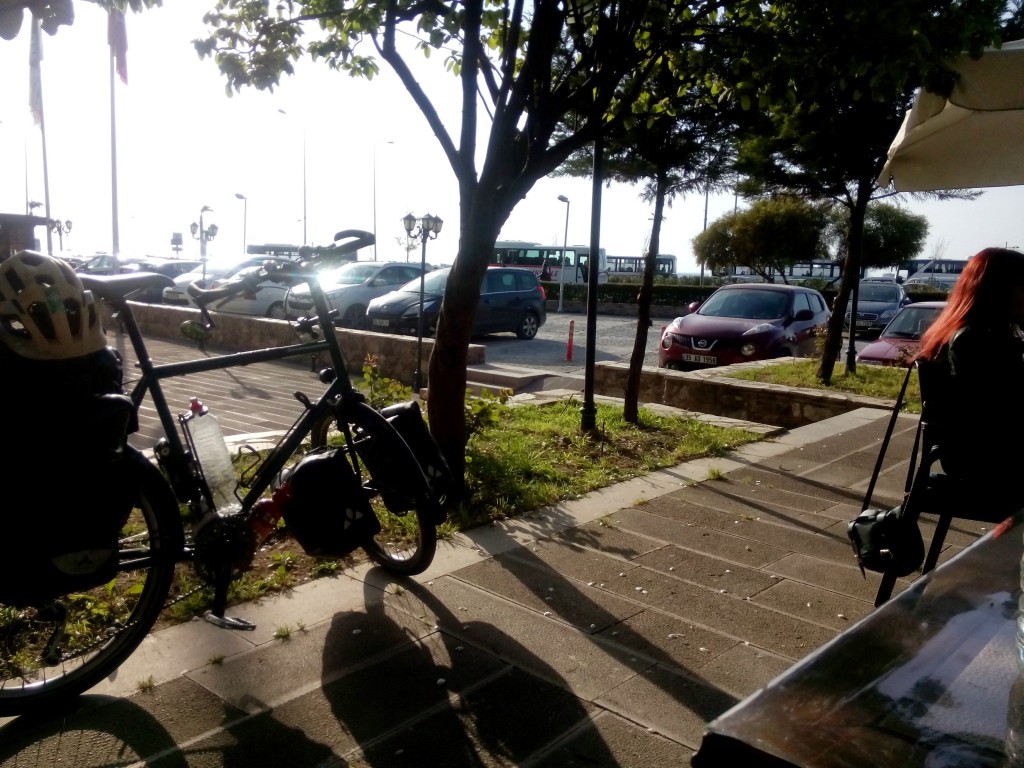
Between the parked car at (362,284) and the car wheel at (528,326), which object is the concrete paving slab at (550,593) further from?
the car wheel at (528,326)

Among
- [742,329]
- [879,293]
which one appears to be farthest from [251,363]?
[879,293]

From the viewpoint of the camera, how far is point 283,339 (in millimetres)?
14930

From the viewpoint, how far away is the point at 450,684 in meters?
2.77

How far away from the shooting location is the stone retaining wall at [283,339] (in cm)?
1298

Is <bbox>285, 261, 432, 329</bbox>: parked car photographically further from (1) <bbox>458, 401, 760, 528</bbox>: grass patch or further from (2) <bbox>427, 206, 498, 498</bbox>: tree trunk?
(2) <bbox>427, 206, 498, 498</bbox>: tree trunk

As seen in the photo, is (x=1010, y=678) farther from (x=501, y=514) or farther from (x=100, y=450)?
(x=501, y=514)

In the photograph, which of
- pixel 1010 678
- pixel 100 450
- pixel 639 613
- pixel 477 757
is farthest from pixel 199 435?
pixel 1010 678

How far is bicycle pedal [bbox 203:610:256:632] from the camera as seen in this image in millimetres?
2984

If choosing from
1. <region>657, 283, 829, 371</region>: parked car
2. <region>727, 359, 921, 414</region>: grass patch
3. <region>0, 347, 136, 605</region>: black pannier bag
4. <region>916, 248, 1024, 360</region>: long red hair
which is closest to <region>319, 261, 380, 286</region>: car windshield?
<region>657, 283, 829, 371</region>: parked car

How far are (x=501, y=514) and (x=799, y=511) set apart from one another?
1.67 metres

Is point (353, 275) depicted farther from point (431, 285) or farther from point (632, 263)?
point (632, 263)

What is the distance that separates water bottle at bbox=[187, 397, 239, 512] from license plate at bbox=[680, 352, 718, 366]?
9.91 m

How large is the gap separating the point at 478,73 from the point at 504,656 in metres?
3.30

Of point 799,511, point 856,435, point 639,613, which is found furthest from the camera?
point 856,435
